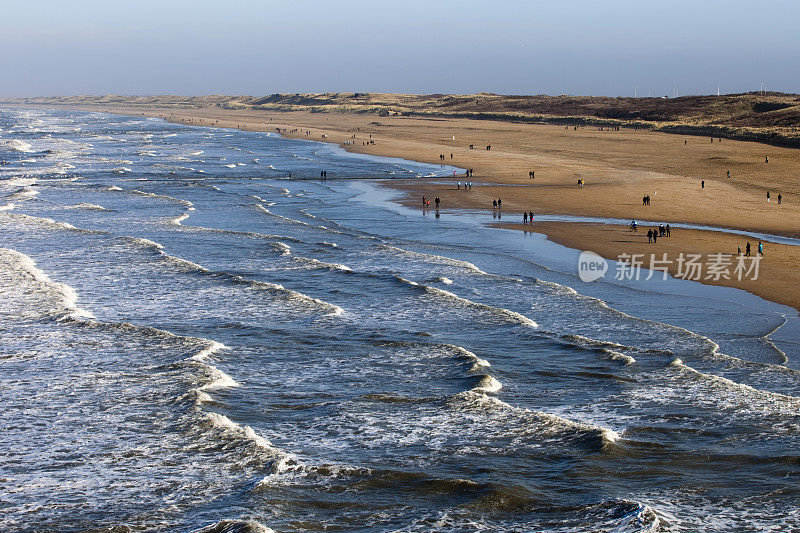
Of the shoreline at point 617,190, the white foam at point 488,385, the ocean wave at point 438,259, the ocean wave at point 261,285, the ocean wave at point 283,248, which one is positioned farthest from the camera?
the shoreline at point 617,190

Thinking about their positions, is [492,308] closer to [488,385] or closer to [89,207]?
[488,385]

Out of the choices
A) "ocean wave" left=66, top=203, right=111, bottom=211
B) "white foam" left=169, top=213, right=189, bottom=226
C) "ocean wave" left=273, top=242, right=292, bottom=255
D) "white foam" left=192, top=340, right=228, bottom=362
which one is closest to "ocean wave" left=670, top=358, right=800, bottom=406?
"white foam" left=192, top=340, right=228, bottom=362

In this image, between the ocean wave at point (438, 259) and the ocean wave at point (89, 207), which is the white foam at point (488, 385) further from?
the ocean wave at point (89, 207)

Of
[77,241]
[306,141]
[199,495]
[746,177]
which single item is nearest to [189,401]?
[199,495]

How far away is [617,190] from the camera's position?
53.0 m

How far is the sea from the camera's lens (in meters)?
12.7

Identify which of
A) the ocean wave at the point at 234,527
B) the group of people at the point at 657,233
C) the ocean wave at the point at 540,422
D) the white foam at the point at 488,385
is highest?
the group of people at the point at 657,233

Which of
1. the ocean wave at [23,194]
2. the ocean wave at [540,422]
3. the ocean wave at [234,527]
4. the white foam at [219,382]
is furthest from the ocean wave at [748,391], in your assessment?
the ocean wave at [23,194]

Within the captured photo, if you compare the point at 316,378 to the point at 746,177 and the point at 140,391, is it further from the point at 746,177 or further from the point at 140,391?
the point at 746,177

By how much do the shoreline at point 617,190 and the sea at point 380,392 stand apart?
3.94 metres

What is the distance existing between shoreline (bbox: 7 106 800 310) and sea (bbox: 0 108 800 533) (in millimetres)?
3937

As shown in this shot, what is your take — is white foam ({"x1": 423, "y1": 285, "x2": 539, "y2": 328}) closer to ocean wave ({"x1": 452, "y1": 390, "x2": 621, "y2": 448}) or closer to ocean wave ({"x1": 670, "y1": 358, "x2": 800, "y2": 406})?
ocean wave ({"x1": 670, "y1": 358, "x2": 800, "y2": 406})

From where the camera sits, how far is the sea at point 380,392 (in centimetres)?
1270

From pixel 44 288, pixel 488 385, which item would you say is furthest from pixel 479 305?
pixel 44 288
